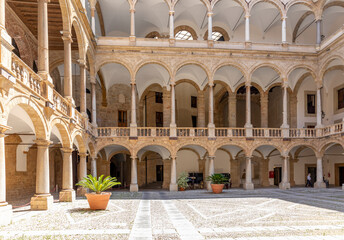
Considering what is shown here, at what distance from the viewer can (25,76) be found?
8.39 meters

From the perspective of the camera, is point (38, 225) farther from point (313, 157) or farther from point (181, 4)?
point (313, 157)

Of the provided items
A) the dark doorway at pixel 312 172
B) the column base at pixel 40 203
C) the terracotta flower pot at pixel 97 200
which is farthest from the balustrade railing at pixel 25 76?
the dark doorway at pixel 312 172

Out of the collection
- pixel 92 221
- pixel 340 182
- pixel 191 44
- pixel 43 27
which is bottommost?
pixel 340 182

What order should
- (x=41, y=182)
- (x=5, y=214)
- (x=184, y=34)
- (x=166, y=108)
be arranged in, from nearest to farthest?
1. (x=5, y=214)
2. (x=41, y=182)
3. (x=166, y=108)
4. (x=184, y=34)

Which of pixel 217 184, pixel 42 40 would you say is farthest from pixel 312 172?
pixel 42 40

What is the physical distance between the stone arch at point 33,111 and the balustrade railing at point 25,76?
1.44 ft

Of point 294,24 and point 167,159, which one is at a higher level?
point 294,24

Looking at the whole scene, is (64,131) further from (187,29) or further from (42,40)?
(187,29)

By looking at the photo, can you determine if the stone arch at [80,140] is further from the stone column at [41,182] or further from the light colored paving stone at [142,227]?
the light colored paving stone at [142,227]

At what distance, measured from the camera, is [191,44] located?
21.1 metres

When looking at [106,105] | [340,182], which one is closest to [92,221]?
[106,105]

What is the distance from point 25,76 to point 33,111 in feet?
4.12

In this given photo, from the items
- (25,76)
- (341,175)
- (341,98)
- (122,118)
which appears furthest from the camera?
(122,118)

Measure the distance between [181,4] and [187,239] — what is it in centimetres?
2042
